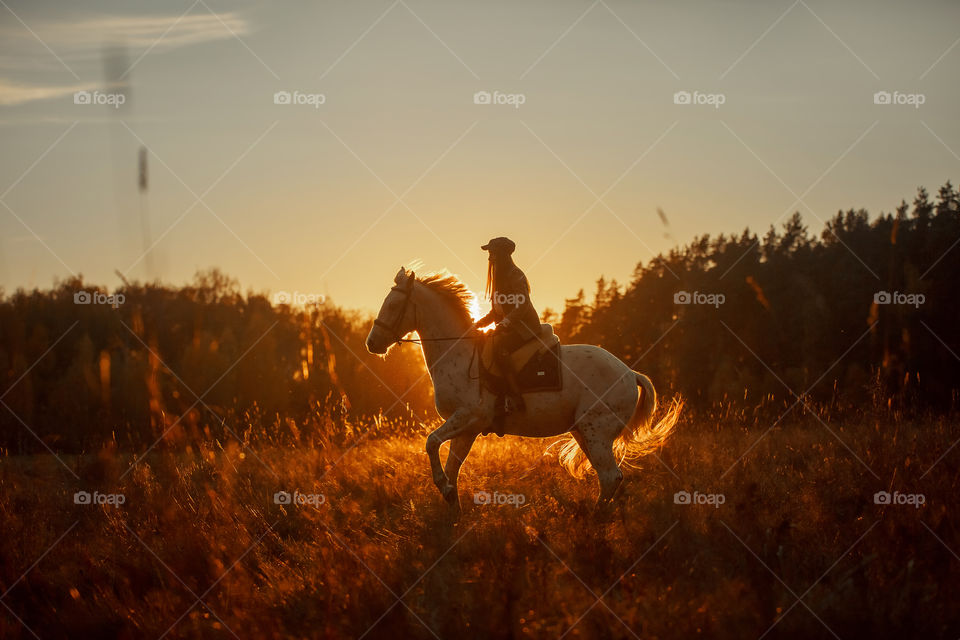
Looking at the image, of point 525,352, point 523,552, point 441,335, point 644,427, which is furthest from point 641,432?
point 523,552

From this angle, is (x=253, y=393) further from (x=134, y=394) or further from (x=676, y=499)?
(x=676, y=499)

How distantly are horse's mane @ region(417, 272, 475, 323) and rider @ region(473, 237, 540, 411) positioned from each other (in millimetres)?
623

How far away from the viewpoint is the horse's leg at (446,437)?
781 centimetres

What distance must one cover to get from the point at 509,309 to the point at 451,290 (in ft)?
3.15

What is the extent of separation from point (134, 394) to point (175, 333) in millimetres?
7974

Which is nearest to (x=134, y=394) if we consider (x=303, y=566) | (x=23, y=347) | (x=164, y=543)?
(x=23, y=347)

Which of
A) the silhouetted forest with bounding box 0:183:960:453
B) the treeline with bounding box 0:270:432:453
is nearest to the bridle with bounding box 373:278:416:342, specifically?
the treeline with bounding box 0:270:432:453

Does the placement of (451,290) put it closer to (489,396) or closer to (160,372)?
(489,396)

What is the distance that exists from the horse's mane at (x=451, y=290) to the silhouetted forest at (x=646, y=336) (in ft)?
45.8

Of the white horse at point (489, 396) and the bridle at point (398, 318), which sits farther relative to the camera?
the bridle at point (398, 318)

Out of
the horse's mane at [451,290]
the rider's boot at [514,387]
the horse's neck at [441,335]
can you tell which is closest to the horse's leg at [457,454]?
the rider's boot at [514,387]

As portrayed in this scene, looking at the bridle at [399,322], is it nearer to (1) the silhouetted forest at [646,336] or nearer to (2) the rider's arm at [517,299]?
(2) the rider's arm at [517,299]

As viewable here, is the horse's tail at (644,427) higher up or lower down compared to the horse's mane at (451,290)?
lower down

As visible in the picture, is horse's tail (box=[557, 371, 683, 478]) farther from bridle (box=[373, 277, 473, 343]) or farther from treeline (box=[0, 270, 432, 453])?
treeline (box=[0, 270, 432, 453])
